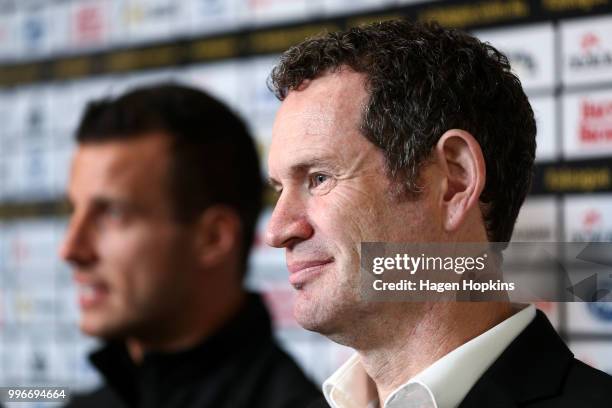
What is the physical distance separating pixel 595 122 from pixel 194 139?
57cm

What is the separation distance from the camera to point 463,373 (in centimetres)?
69

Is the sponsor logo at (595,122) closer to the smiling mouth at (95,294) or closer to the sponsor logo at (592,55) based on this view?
the sponsor logo at (592,55)

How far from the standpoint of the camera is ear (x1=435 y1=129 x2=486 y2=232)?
0.68 m

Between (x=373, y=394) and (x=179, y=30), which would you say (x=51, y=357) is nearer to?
(x=179, y=30)

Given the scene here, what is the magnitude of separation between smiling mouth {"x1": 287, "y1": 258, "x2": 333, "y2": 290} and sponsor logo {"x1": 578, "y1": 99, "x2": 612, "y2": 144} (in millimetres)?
677

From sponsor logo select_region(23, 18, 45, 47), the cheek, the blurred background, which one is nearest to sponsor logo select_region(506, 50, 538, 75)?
the blurred background

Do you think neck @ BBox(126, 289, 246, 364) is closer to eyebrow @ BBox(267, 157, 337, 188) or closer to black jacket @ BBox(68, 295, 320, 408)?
black jacket @ BBox(68, 295, 320, 408)

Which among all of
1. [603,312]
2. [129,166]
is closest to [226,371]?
[129,166]

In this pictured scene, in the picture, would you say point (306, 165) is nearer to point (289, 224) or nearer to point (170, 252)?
point (289, 224)

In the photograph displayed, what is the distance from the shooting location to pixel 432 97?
0.69 meters

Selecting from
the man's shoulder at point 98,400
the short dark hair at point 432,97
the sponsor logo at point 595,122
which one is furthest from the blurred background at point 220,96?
the short dark hair at point 432,97

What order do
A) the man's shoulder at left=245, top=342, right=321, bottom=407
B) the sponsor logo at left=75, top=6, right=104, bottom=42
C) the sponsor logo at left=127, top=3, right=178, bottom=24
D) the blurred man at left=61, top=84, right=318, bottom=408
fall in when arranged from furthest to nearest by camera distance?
1. the sponsor logo at left=75, top=6, right=104, bottom=42
2. the sponsor logo at left=127, top=3, right=178, bottom=24
3. the blurred man at left=61, top=84, right=318, bottom=408
4. the man's shoulder at left=245, top=342, right=321, bottom=407

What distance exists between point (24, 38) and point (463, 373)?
5.40 feet

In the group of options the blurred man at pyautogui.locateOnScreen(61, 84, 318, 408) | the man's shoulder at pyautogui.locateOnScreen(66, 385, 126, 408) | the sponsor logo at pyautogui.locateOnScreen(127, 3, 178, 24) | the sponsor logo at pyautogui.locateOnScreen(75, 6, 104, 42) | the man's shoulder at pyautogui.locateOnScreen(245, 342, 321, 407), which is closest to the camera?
the man's shoulder at pyautogui.locateOnScreen(245, 342, 321, 407)
